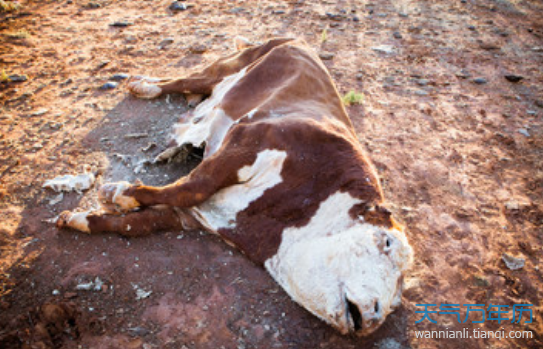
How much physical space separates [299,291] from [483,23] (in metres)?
8.99

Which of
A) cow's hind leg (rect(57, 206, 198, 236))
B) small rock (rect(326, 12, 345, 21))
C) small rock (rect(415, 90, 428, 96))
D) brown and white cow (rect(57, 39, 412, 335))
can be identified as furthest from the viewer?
small rock (rect(326, 12, 345, 21))

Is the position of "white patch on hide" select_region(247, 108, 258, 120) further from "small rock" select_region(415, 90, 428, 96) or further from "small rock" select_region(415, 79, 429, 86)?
"small rock" select_region(415, 79, 429, 86)

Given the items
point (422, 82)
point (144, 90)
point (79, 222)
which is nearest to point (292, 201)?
point (79, 222)

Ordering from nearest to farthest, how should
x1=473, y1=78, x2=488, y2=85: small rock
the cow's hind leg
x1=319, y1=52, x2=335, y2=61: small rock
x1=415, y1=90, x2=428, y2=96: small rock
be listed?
the cow's hind leg → x1=415, y1=90, x2=428, y2=96: small rock → x1=473, y1=78, x2=488, y2=85: small rock → x1=319, y1=52, x2=335, y2=61: small rock

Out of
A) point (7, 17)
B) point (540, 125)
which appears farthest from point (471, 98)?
point (7, 17)

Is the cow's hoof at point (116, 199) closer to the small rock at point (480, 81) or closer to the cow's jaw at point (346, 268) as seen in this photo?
the cow's jaw at point (346, 268)

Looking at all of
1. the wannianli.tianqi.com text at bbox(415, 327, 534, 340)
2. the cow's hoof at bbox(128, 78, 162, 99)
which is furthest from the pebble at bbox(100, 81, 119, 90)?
the wannianli.tianqi.com text at bbox(415, 327, 534, 340)

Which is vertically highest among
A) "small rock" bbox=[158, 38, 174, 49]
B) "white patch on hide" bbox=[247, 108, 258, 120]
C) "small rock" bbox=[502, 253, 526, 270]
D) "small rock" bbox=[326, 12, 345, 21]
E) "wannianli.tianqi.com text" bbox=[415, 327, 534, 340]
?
"white patch on hide" bbox=[247, 108, 258, 120]

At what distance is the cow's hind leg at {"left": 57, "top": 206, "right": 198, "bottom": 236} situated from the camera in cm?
329

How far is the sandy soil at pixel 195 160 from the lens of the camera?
279 cm

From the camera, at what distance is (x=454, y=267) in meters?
3.44

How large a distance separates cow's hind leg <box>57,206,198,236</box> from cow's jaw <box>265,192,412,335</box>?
4.05 ft

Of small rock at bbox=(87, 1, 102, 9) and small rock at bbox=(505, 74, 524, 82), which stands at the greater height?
small rock at bbox=(87, 1, 102, 9)

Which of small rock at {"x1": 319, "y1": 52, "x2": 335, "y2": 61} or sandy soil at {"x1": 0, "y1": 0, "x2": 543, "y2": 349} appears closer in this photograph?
sandy soil at {"x1": 0, "y1": 0, "x2": 543, "y2": 349}
